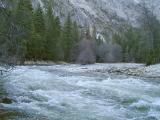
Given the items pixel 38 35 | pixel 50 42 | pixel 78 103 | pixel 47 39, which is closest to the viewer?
pixel 78 103

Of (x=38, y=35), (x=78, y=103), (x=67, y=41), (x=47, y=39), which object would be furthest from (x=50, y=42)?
(x=78, y=103)

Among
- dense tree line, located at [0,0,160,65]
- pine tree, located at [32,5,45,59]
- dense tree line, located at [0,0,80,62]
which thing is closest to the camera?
dense tree line, located at [0,0,160,65]

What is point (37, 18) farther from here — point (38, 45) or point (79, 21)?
point (79, 21)

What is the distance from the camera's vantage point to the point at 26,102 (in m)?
16.2

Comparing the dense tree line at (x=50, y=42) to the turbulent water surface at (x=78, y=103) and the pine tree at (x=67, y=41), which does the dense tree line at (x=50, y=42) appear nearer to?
the pine tree at (x=67, y=41)

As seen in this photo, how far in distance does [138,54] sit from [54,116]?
3439 inches

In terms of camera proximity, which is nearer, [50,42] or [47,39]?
[47,39]

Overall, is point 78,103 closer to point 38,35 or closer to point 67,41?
point 38,35

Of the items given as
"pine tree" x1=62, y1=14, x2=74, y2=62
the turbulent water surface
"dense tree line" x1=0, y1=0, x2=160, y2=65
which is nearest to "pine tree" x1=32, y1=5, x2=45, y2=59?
"dense tree line" x1=0, y1=0, x2=160, y2=65

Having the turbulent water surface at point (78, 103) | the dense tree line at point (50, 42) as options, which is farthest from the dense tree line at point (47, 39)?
the turbulent water surface at point (78, 103)

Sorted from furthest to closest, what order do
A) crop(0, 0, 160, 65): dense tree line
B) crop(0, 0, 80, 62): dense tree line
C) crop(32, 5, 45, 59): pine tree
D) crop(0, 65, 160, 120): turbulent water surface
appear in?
crop(32, 5, 45, 59): pine tree
crop(0, 0, 80, 62): dense tree line
crop(0, 65, 160, 120): turbulent water surface
crop(0, 0, 160, 65): dense tree line

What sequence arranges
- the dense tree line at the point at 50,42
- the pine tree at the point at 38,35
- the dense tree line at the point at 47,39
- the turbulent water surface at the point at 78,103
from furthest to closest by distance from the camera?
Answer: the pine tree at the point at 38,35 → the dense tree line at the point at 47,39 → the turbulent water surface at the point at 78,103 → the dense tree line at the point at 50,42

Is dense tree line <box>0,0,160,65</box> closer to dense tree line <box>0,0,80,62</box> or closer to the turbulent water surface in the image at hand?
dense tree line <box>0,0,80,62</box>

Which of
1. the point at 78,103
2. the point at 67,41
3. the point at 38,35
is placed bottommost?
the point at 78,103
